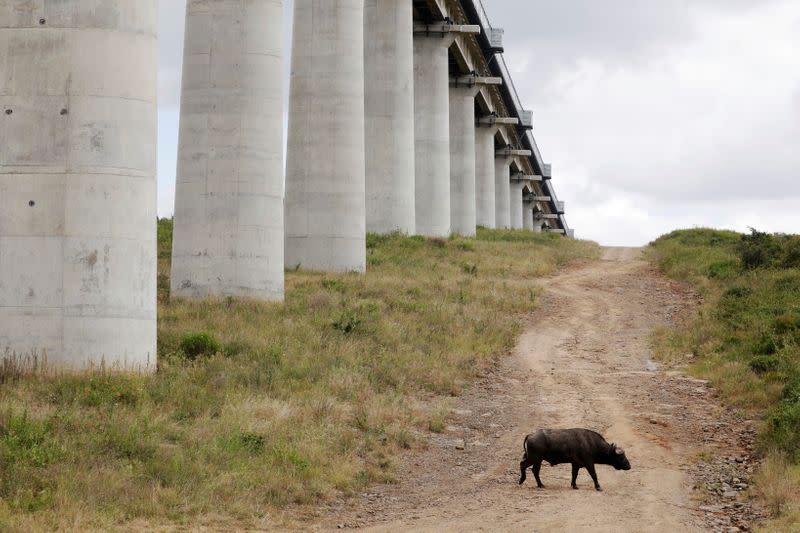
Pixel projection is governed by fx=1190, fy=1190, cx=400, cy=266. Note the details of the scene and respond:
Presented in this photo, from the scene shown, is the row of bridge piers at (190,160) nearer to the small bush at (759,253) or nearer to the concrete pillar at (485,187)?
the small bush at (759,253)

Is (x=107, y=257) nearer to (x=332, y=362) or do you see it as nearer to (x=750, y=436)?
(x=332, y=362)

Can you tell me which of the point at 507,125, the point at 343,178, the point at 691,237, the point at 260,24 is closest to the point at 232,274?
the point at 260,24

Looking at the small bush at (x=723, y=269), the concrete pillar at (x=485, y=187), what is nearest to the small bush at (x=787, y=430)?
the small bush at (x=723, y=269)

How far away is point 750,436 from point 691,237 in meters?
37.3

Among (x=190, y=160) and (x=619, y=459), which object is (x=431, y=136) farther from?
(x=619, y=459)

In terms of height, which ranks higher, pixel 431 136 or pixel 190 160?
pixel 431 136

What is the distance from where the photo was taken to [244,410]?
19.1 metres

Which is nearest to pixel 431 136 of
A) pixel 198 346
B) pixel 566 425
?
pixel 198 346

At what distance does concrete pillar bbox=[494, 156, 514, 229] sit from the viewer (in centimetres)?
9575

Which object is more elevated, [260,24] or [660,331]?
[260,24]

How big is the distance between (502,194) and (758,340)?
71.1 meters

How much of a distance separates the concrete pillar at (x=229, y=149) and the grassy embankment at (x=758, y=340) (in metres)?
10.4

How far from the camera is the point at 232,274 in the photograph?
96.2 ft

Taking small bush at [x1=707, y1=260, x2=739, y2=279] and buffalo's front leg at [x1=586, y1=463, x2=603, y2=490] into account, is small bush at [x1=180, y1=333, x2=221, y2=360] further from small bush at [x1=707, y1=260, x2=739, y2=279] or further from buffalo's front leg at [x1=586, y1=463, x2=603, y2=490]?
small bush at [x1=707, y1=260, x2=739, y2=279]
